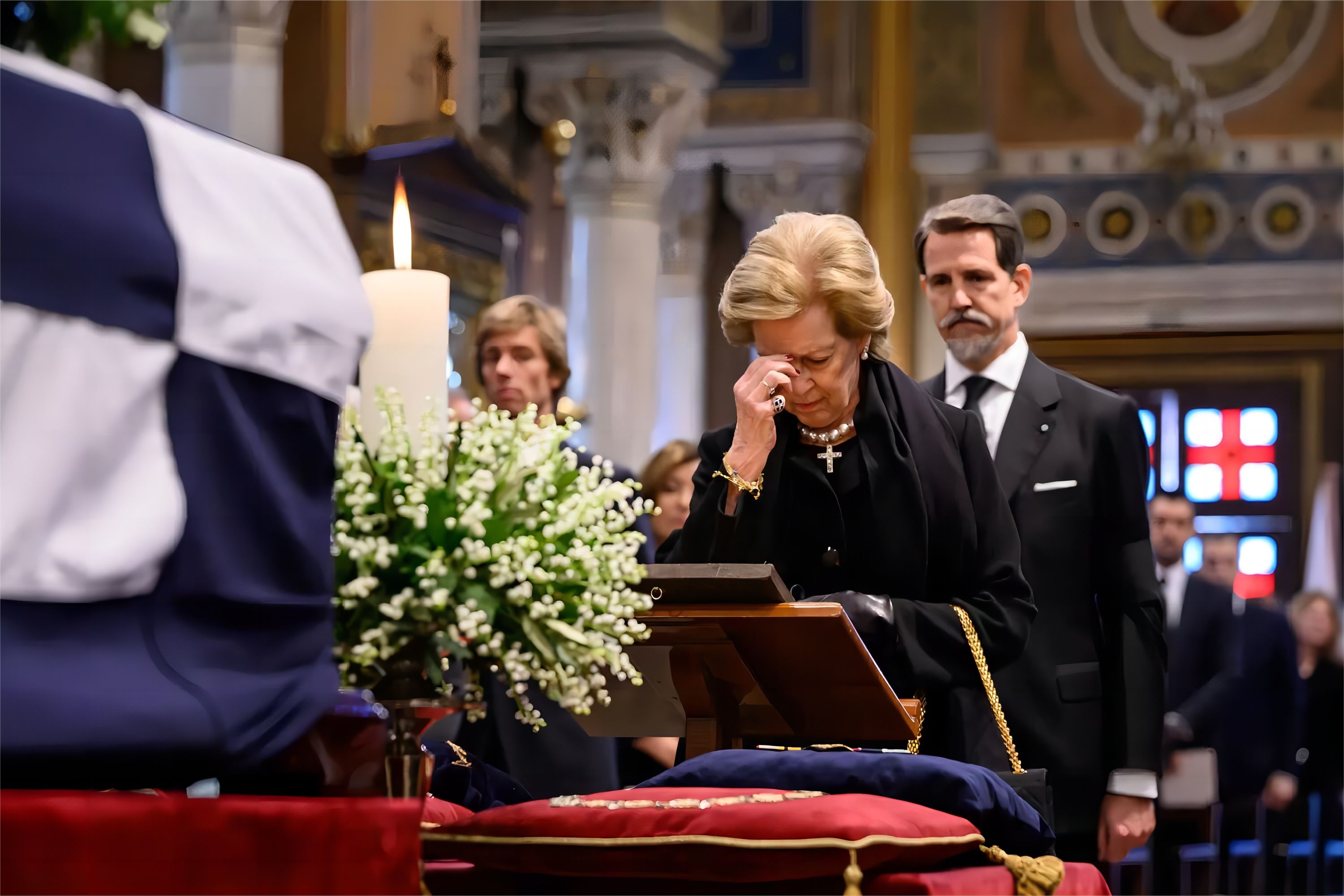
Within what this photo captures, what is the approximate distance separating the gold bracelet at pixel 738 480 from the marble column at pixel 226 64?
15.5 ft

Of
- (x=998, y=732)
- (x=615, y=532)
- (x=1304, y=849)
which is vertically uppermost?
(x=615, y=532)

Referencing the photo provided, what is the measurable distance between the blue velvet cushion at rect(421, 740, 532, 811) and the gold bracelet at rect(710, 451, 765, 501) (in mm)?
532

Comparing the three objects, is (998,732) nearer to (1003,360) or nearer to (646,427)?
(1003,360)

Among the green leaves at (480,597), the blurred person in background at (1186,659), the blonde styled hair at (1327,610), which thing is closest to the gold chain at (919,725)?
the green leaves at (480,597)

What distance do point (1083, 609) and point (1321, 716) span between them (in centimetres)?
512

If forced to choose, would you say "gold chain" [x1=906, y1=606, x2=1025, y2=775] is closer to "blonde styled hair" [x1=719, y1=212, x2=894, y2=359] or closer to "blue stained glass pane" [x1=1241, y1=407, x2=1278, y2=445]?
"blonde styled hair" [x1=719, y1=212, x2=894, y2=359]

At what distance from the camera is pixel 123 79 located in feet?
22.4

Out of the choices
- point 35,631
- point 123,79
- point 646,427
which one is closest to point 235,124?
point 123,79

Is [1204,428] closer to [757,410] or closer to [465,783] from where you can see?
[757,410]

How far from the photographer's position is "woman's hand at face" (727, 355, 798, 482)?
2.57 meters

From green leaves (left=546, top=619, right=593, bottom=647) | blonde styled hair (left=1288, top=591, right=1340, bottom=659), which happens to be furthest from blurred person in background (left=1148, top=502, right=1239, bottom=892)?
green leaves (left=546, top=619, right=593, bottom=647)

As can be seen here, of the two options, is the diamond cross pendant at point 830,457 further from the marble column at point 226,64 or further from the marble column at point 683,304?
the marble column at point 683,304

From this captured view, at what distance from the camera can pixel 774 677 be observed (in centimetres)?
228

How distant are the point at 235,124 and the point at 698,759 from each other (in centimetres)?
553
